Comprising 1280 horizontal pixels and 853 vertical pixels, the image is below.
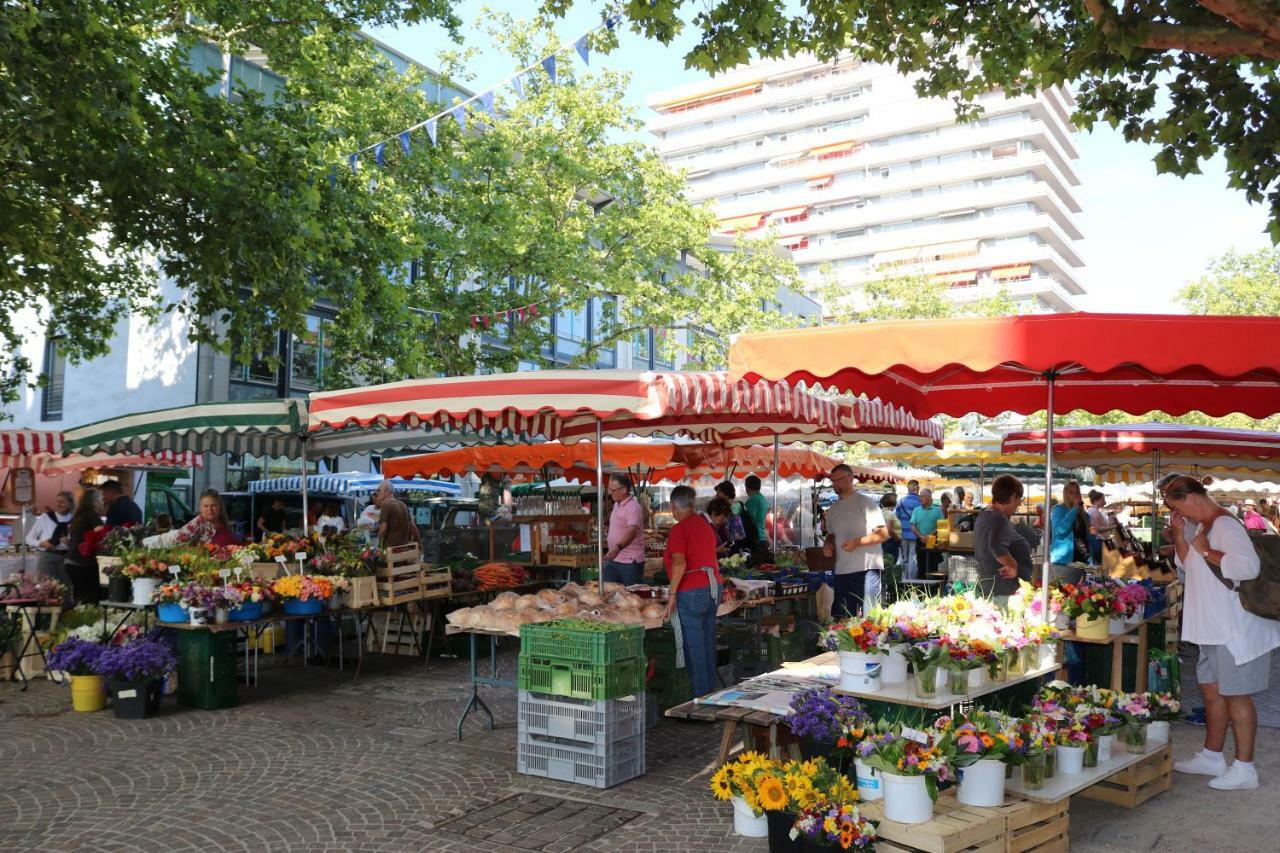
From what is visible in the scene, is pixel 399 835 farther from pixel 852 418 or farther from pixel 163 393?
pixel 163 393

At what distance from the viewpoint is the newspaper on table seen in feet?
19.3

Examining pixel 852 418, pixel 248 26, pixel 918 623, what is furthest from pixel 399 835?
pixel 248 26

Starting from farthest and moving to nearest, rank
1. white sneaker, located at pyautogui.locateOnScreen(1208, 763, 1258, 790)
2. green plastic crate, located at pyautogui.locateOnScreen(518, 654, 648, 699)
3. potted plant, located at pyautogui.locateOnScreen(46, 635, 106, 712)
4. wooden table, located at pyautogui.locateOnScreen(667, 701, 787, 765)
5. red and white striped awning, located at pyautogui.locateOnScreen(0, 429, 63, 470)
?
red and white striped awning, located at pyautogui.locateOnScreen(0, 429, 63, 470)
potted plant, located at pyautogui.locateOnScreen(46, 635, 106, 712)
green plastic crate, located at pyautogui.locateOnScreen(518, 654, 648, 699)
white sneaker, located at pyautogui.locateOnScreen(1208, 763, 1258, 790)
wooden table, located at pyautogui.locateOnScreen(667, 701, 787, 765)

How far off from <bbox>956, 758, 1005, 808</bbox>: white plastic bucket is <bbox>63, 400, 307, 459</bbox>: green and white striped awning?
8.06 m

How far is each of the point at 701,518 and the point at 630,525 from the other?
259 cm

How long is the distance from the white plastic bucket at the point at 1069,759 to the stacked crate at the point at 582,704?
259 cm

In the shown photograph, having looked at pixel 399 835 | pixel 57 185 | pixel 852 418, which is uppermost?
pixel 57 185

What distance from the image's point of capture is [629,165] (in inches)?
1048

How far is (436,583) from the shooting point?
11.0m

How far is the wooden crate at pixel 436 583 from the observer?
417 inches

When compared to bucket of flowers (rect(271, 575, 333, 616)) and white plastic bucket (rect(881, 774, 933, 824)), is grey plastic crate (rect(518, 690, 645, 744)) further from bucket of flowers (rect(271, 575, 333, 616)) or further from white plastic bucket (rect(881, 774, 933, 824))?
bucket of flowers (rect(271, 575, 333, 616))

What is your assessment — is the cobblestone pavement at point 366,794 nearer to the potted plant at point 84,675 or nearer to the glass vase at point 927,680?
the potted plant at point 84,675

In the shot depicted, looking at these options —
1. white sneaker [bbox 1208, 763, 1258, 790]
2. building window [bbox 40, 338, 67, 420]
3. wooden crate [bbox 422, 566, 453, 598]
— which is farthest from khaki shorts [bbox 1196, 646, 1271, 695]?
building window [bbox 40, 338, 67, 420]

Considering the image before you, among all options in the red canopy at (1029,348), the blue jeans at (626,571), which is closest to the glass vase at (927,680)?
the red canopy at (1029,348)
